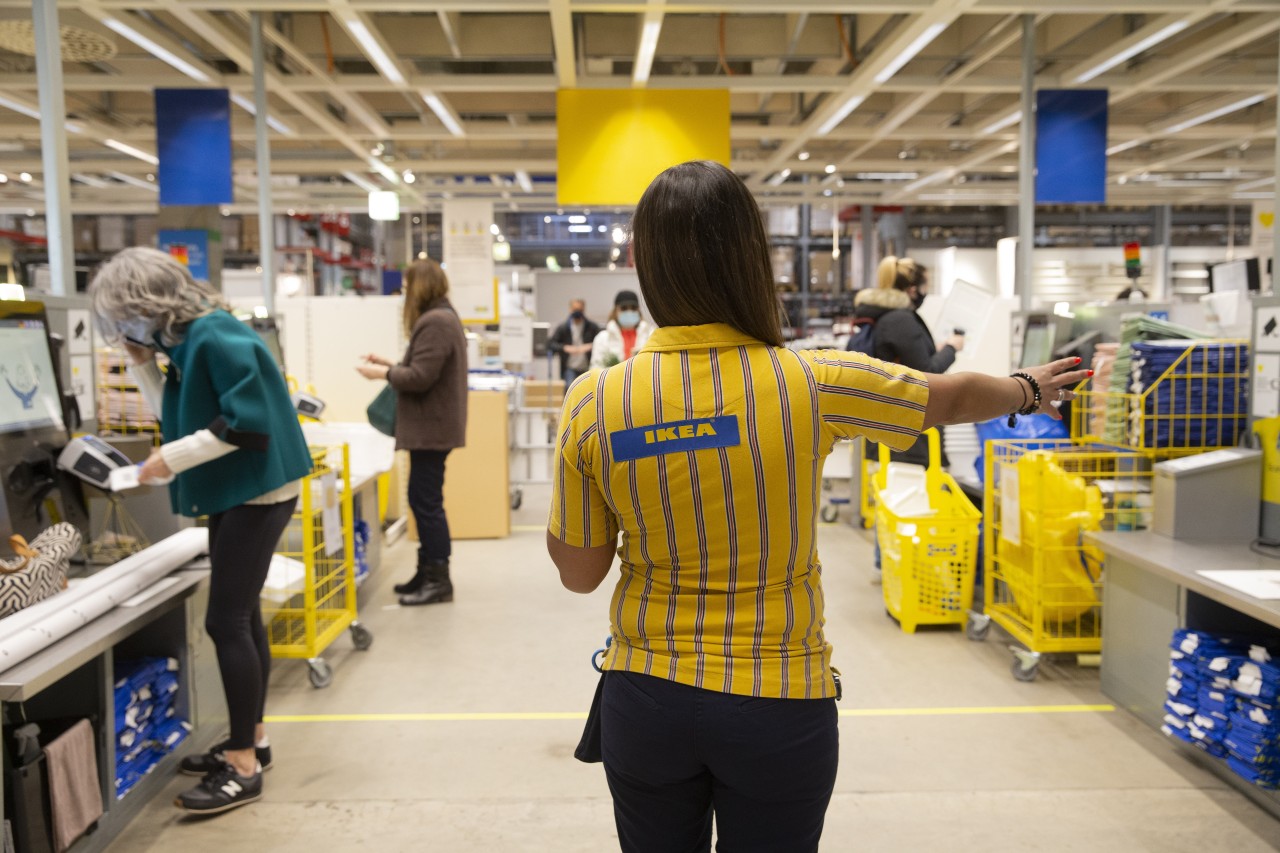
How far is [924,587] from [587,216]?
18941 mm

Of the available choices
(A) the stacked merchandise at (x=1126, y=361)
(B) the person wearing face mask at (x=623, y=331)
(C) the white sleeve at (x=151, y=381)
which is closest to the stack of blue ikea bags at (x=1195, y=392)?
(A) the stacked merchandise at (x=1126, y=361)

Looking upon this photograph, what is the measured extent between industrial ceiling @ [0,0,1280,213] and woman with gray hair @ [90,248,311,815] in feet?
8.63

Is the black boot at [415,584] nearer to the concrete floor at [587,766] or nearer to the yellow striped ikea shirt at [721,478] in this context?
the concrete floor at [587,766]

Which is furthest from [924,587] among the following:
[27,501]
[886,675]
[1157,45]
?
[1157,45]

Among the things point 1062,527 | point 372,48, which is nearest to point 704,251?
point 1062,527

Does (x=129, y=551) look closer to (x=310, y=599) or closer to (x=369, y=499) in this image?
(x=310, y=599)

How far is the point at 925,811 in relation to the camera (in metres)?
2.82

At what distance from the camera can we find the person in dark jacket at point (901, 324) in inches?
190

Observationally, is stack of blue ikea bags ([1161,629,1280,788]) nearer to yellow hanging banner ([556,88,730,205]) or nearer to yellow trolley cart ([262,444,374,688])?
yellow trolley cart ([262,444,374,688])

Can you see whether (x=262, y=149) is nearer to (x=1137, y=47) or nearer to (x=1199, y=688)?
(x=1137, y=47)

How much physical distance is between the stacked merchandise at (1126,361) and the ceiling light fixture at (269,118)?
600cm

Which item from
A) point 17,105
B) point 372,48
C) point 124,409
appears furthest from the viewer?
point 17,105

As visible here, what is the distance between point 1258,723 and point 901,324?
8.31 feet

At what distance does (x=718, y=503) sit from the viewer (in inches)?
49.2
